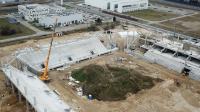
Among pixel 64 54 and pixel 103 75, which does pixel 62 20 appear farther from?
pixel 103 75

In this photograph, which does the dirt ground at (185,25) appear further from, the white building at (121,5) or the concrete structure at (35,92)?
the concrete structure at (35,92)

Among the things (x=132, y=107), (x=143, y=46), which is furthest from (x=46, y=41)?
(x=132, y=107)

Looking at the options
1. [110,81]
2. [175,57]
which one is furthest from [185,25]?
[110,81]

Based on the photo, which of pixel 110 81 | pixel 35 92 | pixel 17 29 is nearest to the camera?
pixel 35 92

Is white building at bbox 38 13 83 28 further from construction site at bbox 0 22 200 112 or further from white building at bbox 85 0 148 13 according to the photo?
white building at bbox 85 0 148 13

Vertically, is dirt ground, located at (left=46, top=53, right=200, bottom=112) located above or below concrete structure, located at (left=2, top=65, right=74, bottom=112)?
below

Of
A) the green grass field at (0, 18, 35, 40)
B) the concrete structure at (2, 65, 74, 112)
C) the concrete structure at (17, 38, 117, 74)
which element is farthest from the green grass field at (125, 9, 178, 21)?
the concrete structure at (2, 65, 74, 112)

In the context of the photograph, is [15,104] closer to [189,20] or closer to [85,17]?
[85,17]
